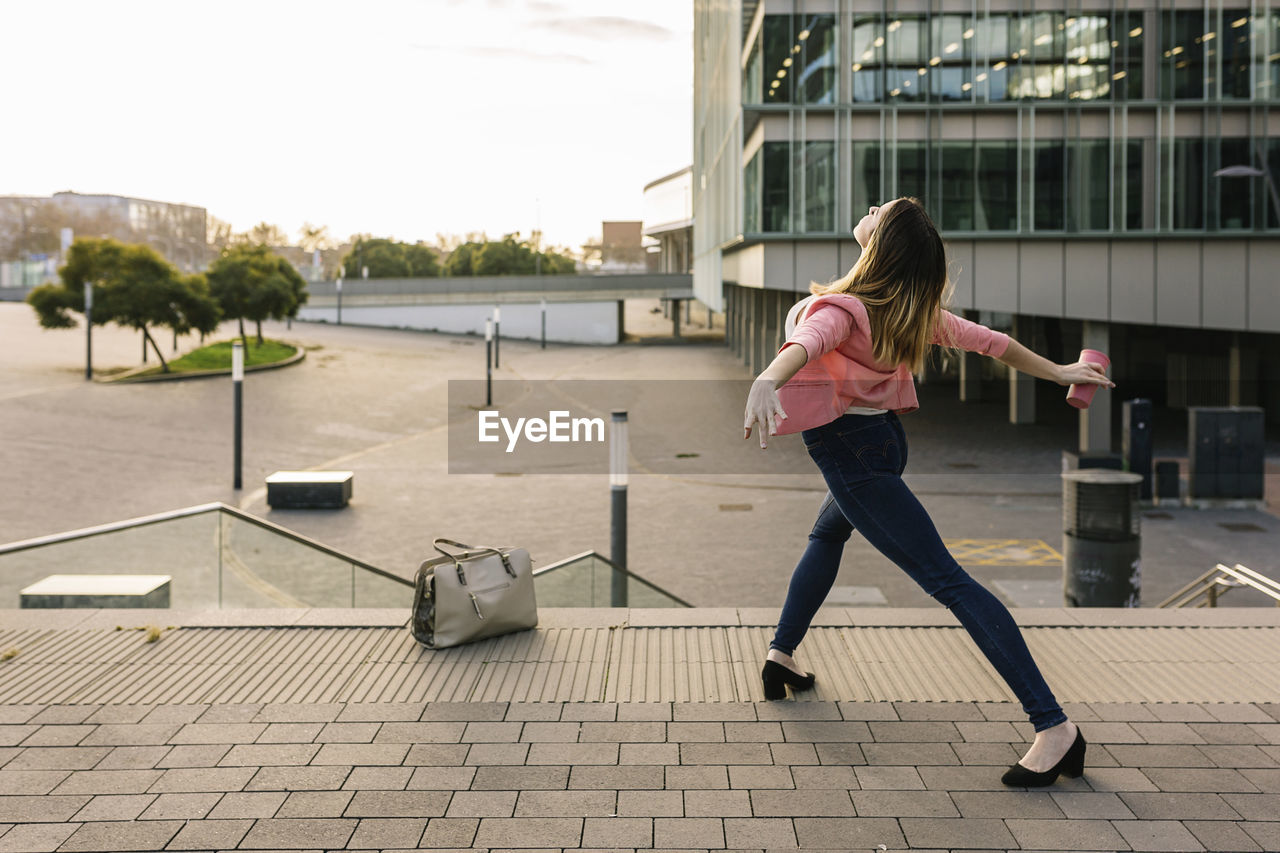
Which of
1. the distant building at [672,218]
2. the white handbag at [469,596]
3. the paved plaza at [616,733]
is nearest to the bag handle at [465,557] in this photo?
the white handbag at [469,596]

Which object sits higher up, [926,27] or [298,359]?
A: [926,27]

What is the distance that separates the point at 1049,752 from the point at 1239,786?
0.61 meters

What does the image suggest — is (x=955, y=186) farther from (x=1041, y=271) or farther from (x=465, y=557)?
(x=465, y=557)

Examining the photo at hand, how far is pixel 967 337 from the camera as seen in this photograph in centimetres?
411

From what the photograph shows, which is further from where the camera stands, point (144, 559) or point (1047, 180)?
point (1047, 180)

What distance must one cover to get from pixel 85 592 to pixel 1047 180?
84.2 ft

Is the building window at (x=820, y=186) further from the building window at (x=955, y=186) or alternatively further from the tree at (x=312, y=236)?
the tree at (x=312, y=236)

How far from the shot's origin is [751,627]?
548 cm

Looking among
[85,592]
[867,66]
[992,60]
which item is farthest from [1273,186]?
[85,592]

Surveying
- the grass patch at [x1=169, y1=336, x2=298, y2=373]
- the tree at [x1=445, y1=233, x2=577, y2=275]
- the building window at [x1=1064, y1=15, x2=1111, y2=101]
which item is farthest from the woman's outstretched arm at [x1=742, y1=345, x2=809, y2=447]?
the tree at [x1=445, y1=233, x2=577, y2=275]

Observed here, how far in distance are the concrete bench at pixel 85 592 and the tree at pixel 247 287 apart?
41247mm

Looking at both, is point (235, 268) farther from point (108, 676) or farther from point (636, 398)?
point (108, 676)

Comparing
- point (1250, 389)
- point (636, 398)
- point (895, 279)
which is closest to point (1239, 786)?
point (895, 279)

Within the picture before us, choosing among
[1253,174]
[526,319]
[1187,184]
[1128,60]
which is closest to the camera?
[1253,174]
